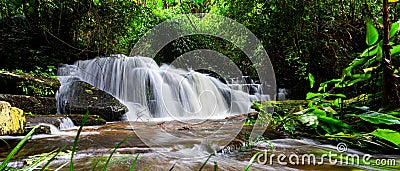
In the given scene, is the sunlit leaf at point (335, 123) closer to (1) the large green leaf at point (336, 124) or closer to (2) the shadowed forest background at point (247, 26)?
(1) the large green leaf at point (336, 124)

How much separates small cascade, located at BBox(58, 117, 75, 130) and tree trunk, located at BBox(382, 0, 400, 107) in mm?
3095

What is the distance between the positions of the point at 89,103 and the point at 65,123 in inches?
43.0

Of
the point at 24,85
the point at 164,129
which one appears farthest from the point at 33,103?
the point at 164,129

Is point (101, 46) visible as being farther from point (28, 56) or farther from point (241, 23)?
point (241, 23)

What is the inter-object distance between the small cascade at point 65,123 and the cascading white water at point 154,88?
68.1 inches

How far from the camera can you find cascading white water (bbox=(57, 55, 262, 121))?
205 inches

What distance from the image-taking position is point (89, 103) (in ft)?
13.5

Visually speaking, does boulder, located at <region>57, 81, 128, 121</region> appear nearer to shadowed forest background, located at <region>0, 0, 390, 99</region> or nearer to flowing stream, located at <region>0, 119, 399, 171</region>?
shadowed forest background, located at <region>0, 0, 390, 99</region>

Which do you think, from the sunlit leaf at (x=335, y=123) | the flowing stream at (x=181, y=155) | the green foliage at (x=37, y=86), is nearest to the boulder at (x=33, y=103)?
the green foliage at (x=37, y=86)

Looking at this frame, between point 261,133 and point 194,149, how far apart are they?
651 millimetres

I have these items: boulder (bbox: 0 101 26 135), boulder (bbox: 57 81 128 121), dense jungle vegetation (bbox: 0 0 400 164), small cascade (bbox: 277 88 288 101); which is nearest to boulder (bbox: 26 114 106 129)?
boulder (bbox: 0 101 26 135)

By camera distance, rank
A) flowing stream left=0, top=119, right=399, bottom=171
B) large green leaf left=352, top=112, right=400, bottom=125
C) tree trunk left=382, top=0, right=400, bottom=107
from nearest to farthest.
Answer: flowing stream left=0, top=119, right=399, bottom=171
large green leaf left=352, top=112, right=400, bottom=125
tree trunk left=382, top=0, right=400, bottom=107

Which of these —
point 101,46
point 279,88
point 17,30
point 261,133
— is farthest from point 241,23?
point 17,30

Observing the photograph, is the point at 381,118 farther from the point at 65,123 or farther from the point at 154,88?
the point at 154,88
